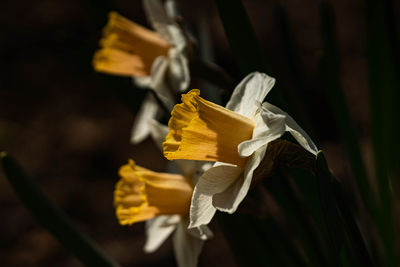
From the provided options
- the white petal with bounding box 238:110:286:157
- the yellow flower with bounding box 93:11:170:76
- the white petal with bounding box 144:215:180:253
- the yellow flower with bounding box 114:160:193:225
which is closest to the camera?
the white petal with bounding box 238:110:286:157

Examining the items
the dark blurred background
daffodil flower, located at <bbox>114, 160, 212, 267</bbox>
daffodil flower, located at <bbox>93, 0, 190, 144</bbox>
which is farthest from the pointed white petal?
the dark blurred background

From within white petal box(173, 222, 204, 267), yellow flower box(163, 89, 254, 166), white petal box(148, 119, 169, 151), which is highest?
yellow flower box(163, 89, 254, 166)

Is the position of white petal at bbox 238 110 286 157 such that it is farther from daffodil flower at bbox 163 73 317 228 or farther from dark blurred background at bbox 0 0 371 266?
dark blurred background at bbox 0 0 371 266

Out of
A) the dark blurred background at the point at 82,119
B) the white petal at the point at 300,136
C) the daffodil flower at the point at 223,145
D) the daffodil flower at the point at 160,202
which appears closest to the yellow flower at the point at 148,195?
the daffodil flower at the point at 160,202

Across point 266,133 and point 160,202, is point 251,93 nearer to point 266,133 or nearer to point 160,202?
point 266,133

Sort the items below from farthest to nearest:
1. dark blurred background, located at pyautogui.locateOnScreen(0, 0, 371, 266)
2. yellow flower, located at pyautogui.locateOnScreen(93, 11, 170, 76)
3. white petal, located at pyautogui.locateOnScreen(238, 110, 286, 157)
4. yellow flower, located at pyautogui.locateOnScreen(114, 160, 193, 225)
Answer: dark blurred background, located at pyautogui.locateOnScreen(0, 0, 371, 266) → yellow flower, located at pyautogui.locateOnScreen(93, 11, 170, 76) → yellow flower, located at pyautogui.locateOnScreen(114, 160, 193, 225) → white petal, located at pyautogui.locateOnScreen(238, 110, 286, 157)

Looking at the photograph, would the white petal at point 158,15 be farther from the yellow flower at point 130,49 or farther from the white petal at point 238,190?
the white petal at point 238,190

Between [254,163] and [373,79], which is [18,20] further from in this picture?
[254,163]
